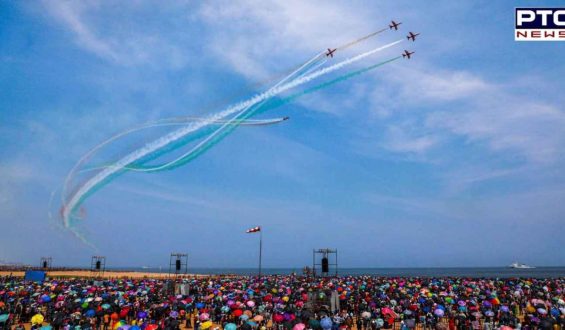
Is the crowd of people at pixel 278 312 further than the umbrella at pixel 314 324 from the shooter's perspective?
Yes

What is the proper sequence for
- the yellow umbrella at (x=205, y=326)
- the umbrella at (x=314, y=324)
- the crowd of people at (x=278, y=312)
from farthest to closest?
the crowd of people at (x=278, y=312) < the umbrella at (x=314, y=324) < the yellow umbrella at (x=205, y=326)

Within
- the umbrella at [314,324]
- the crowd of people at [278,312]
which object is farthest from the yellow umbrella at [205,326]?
the umbrella at [314,324]

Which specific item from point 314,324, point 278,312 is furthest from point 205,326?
point 278,312

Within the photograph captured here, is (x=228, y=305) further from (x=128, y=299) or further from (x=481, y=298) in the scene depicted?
(x=481, y=298)

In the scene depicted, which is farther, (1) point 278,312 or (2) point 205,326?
(1) point 278,312

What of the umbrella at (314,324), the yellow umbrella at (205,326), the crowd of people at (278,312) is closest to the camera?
the yellow umbrella at (205,326)

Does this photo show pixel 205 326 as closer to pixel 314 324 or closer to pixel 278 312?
pixel 314 324

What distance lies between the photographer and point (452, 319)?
25.3 m

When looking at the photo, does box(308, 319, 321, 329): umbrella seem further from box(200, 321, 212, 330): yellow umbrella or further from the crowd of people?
box(200, 321, 212, 330): yellow umbrella

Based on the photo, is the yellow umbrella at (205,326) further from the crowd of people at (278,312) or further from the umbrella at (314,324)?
the umbrella at (314,324)

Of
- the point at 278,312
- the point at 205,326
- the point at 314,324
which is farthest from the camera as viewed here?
the point at 278,312

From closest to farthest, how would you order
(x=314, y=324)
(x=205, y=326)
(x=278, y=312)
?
(x=205, y=326)
(x=314, y=324)
(x=278, y=312)

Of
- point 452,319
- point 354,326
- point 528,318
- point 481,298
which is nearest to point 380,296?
point 354,326

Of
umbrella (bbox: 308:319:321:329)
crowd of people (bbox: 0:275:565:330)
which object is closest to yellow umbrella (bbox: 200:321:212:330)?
crowd of people (bbox: 0:275:565:330)
